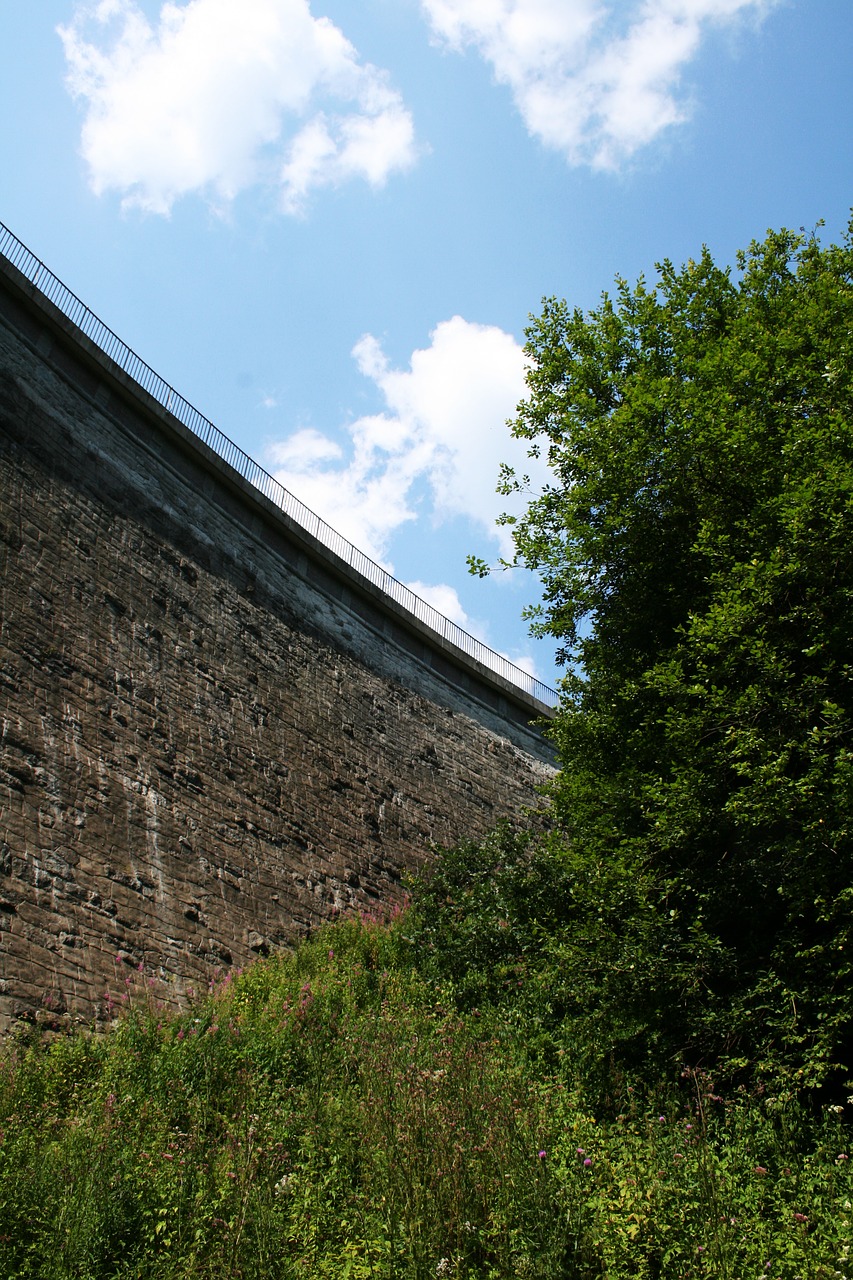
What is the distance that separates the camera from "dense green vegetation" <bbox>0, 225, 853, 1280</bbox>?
407cm

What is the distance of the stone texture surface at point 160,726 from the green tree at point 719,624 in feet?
12.4

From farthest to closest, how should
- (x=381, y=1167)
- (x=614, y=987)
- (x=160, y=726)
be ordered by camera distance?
1. (x=160, y=726)
2. (x=614, y=987)
3. (x=381, y=1167)

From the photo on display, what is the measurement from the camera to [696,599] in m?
8.43

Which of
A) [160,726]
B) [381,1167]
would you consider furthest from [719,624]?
[160,726]

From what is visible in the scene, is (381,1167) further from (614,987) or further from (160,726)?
(160,726)

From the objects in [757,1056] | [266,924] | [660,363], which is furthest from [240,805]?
[660,363]

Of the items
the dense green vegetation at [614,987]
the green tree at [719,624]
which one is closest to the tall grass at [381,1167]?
the dense green vegetation at [614,987]

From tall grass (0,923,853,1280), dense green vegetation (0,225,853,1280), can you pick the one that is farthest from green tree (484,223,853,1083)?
tall grass (0,923,853,1280)

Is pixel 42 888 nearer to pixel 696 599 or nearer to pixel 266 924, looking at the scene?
pixel 266 924

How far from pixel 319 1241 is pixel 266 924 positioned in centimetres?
597

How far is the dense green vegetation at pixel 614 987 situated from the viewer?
4.07 meters

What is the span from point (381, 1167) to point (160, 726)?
616 centimetres

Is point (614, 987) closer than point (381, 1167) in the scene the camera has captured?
No

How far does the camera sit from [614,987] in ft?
21.9
